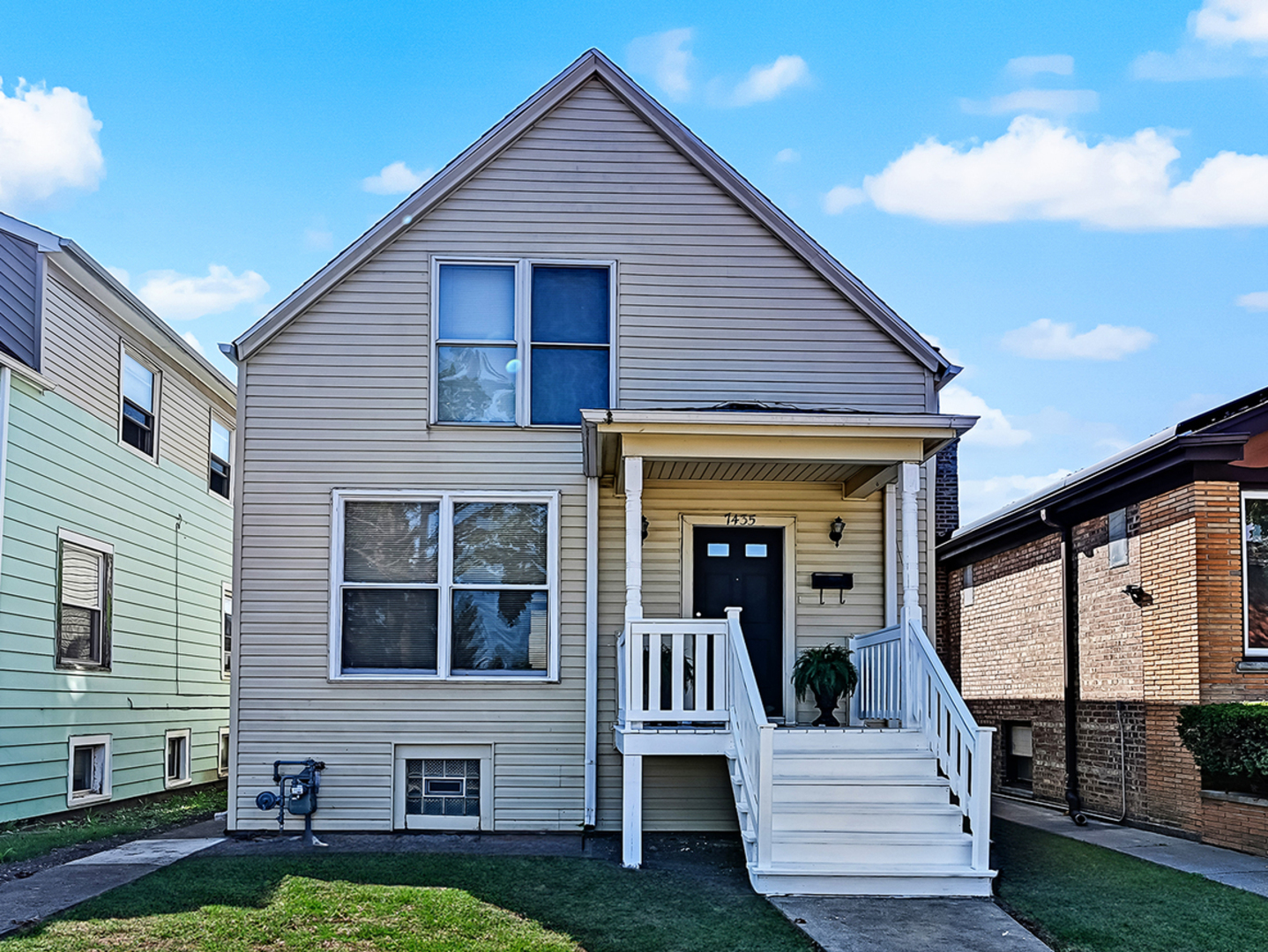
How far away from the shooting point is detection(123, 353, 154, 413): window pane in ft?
45.5

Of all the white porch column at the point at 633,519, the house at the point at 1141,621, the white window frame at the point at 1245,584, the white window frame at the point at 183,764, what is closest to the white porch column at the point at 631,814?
the white porch column at the point at 633,519

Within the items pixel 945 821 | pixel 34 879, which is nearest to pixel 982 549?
pixel 945 821

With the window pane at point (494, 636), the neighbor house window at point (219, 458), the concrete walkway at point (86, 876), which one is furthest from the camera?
the neighbor house window at point (219, 458)

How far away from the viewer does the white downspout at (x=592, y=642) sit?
409 inches

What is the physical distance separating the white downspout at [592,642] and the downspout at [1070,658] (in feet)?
17.7

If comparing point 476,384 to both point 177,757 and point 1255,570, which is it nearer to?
point 1255,570

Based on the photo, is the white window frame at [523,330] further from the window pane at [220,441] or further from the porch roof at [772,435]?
the window pane at [220,441]

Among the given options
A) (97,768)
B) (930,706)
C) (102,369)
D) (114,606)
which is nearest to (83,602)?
(114,606)

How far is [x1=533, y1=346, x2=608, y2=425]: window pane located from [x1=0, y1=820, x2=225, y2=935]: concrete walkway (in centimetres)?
447

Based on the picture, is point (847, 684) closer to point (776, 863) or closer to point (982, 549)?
point (776, 863)

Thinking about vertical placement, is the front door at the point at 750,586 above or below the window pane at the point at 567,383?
below

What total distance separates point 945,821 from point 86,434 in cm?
924

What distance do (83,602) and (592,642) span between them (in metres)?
5.74

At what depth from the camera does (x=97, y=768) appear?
13094mm
